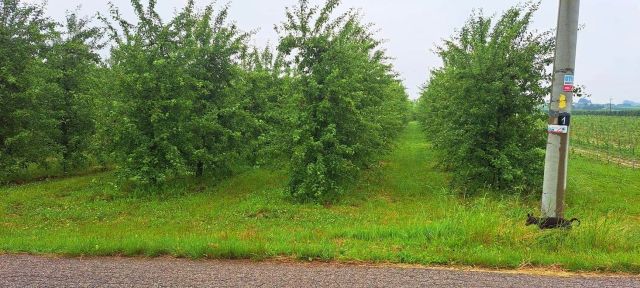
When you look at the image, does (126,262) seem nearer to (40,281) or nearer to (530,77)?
(40,281)

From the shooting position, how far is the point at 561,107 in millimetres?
6180

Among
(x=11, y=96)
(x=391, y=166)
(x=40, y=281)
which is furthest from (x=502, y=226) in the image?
(x=11, y=96)

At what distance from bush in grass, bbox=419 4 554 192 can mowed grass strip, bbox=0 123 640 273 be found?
1.01 meters

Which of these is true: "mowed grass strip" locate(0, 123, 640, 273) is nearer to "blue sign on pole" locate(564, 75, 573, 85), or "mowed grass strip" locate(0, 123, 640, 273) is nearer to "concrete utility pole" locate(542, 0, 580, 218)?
"concrete utility pole" locate(542, 0, 580, 218)

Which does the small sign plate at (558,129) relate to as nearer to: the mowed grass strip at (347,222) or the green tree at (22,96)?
the mowed grass strip at (347,222)

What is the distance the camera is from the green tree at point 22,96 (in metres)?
16.8

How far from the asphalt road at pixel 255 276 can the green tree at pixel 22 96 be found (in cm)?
Result: 1389

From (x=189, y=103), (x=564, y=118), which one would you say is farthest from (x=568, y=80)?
(x=189, y=103)

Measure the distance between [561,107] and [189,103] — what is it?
11.0 m

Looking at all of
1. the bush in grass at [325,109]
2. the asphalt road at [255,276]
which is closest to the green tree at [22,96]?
the bush in grass at [325,109]

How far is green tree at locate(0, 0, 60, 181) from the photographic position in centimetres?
1680

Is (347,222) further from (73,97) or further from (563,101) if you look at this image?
(73,97)

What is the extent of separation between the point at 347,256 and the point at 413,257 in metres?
0.83

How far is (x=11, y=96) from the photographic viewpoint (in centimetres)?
1689
